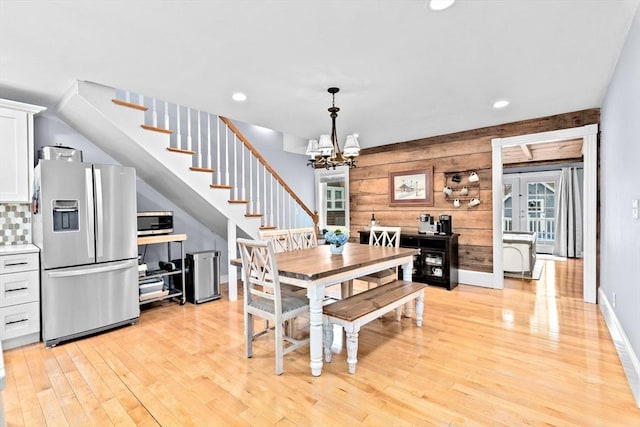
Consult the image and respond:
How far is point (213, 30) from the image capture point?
228cm

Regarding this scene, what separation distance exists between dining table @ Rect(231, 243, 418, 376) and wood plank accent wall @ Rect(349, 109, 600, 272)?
208 cm

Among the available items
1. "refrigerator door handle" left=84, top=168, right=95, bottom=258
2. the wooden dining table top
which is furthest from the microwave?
the wooden dining table top

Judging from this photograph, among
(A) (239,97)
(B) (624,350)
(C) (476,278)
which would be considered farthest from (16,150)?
(C) (476,278)

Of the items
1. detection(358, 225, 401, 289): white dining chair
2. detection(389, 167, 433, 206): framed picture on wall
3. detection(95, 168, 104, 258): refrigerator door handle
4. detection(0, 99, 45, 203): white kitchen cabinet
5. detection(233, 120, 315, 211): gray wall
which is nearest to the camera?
detection(0, 99, 45, 203): white kitchen cabinet

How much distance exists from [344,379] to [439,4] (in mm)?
2565

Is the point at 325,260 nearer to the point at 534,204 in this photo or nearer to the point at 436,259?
the point at 436,259

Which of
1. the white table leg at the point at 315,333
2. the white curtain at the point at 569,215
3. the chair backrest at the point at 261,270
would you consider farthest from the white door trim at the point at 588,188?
the white curtain at the point at 569,215

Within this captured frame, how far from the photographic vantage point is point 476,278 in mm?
5016

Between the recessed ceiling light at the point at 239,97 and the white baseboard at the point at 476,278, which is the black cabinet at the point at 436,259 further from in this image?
the recessed ceiling light at the point at 239,97

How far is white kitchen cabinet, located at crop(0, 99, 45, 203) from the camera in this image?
310 cm

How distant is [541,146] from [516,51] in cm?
402

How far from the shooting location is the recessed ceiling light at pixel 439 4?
1961mm

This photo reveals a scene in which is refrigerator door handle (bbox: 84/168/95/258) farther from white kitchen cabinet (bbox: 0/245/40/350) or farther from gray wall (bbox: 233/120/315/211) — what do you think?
gray wall (bbox: 233/120/315/211)

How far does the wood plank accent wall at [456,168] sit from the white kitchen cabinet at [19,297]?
4.88 meters
